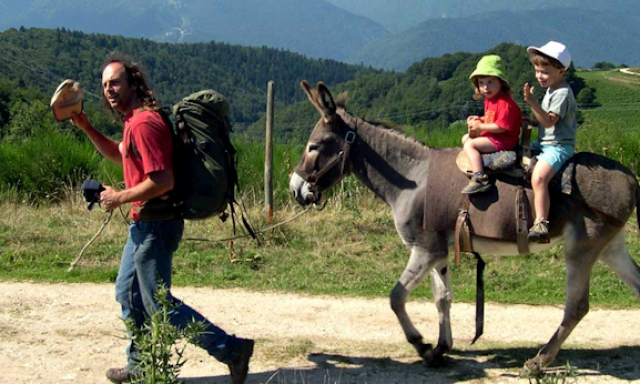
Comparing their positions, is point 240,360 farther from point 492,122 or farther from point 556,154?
point 556,154

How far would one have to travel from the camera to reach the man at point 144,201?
434 centimetres

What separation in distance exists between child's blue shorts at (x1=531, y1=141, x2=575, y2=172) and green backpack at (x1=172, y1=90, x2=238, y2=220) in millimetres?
2389

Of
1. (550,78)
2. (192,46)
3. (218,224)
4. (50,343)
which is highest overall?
(192,46)

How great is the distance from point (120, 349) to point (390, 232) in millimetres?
5263

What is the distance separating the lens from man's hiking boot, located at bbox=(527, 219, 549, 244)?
487 cm

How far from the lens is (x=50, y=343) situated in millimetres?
6121

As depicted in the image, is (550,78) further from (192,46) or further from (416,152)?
(192,46)

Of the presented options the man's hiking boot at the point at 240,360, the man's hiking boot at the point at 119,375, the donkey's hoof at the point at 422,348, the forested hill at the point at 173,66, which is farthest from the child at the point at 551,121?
the forested hill at the point at 173,66

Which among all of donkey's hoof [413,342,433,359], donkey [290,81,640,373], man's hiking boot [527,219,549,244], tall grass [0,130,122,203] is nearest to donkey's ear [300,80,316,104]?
donkey [290,81,640,373]

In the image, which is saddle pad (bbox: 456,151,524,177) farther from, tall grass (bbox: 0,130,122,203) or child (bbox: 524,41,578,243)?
tall grass (bbox: 0,130,122,203)

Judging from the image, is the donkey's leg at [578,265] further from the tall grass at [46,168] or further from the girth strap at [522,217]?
the tall grass at [46,168]

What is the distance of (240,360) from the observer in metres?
4.83

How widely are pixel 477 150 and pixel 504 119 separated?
12.3 inches

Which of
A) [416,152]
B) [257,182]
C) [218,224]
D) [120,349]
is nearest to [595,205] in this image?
[416,152]
